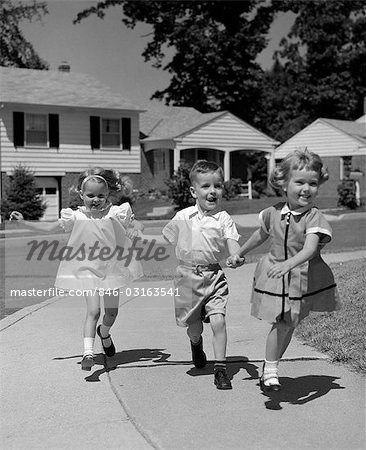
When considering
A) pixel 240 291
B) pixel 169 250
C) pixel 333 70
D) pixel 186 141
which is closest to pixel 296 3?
pixel 333 70

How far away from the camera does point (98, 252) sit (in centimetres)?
617

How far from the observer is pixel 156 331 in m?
7.51

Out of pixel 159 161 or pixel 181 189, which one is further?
pixel 159 161

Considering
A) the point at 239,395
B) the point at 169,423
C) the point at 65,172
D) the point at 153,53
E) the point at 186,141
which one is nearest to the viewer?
the point at 169,423

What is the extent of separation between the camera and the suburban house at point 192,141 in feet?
123

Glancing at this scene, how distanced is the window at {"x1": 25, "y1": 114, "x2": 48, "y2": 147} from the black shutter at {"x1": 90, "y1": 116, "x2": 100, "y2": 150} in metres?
2.20

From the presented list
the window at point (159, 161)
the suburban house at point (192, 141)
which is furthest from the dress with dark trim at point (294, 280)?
the window at point (159, 161)

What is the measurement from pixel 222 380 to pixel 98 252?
5.18 ft

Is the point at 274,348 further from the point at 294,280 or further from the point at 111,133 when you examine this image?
the point at 111,133

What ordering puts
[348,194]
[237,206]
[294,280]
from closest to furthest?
[294,280] < [237,206] < [348,194]

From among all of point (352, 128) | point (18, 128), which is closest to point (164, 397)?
point (18, 128)

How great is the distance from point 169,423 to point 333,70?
60.3m

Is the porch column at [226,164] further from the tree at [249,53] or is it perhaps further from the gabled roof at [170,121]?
the tree at [249,53]

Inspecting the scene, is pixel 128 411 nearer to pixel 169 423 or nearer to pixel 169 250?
pixel 169 423
